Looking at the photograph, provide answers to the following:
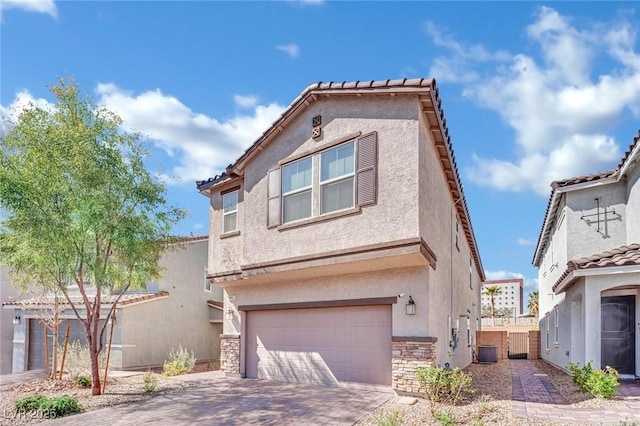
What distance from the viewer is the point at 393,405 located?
10156mm

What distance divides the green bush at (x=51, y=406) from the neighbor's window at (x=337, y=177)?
7.42 m

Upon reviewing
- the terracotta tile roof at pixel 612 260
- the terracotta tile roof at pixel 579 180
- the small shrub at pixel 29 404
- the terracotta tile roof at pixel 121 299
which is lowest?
the small shrub at pixel 29 404

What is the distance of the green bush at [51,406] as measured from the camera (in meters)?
10.1

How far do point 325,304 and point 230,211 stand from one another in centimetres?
536

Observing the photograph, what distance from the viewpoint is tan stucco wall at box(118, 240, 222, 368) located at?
19580mm

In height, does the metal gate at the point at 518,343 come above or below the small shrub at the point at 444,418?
below

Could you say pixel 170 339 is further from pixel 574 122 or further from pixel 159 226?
pixel 574 122

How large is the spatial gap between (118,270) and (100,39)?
6.53 meters

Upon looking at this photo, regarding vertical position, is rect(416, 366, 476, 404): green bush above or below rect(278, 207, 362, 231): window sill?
below

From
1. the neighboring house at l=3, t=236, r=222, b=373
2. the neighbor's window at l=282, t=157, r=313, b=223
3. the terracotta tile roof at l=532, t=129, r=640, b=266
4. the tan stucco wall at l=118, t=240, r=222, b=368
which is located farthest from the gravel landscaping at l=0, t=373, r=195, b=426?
the terracotta tile roof at l=532, t=129, r=640, b=266

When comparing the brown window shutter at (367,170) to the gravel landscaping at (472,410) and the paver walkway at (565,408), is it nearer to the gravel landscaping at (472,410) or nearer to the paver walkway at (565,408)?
the gravel landscaping at (472,410)

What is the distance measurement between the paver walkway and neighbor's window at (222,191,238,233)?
10.0 m

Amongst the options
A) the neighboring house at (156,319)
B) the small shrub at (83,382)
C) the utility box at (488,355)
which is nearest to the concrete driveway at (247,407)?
the small shrub at (83,382)

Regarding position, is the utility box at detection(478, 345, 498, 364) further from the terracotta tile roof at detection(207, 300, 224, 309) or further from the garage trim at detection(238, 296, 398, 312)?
the terracotta tile roof at detection(207, 300, 224, 309)
